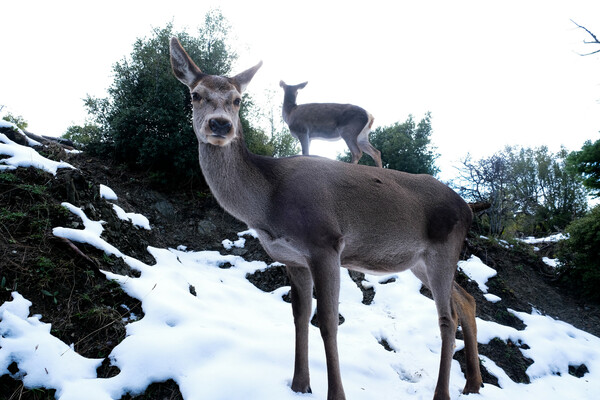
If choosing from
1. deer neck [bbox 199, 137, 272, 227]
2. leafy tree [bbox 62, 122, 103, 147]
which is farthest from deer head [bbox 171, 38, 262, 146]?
leafy tree [bbox 62, 122, 103, 147]

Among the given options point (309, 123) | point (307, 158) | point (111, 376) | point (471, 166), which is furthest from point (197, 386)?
point (471, 166)

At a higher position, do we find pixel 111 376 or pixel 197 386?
pixel 197 386

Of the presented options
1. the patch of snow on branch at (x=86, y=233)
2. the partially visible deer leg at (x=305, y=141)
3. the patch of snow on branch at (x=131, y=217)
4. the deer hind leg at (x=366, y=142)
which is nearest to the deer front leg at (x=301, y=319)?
the patch of snow on branch at (x=86, y=233)

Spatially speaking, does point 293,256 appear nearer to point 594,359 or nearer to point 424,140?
point 594,359

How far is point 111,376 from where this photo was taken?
311 cm

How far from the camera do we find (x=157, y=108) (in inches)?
348

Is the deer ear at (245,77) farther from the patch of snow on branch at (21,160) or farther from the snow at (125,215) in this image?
the patch of snow on branch at (21,160)

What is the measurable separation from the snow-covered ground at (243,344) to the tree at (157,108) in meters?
2.81

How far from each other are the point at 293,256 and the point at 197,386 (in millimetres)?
1306

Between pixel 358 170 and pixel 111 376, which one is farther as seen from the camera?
pixel 358 170

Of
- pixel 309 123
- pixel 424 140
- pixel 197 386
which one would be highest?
pixel 424 140

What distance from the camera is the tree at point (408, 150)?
10750 mm

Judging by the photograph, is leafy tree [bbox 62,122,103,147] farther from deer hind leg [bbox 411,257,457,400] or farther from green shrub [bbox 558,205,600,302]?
green shrub [bbox 558,205,600,302]

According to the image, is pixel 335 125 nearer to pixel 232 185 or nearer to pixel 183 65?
pixel 183 65
